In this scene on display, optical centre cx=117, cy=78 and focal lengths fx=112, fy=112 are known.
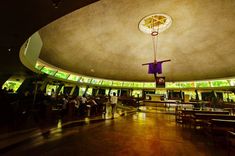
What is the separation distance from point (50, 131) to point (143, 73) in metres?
15.5

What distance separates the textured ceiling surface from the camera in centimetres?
765

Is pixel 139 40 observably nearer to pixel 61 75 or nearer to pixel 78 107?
pixel 78 107

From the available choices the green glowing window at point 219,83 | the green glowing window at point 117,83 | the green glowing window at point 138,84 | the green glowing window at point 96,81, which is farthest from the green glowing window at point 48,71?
the green glowing window at point 219,83

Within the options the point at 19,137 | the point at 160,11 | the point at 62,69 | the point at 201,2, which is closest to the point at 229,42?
the point at 201,2

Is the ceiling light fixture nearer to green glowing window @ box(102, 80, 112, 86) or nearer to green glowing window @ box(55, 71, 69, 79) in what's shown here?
green glowing window @ box(55, 71, 69, 79)

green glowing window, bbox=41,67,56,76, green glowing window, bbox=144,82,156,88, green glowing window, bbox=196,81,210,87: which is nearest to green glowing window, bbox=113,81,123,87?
green glowing window, bbox=144,82,156,88

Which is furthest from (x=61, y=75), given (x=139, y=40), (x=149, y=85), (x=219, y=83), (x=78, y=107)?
(x=219, y=83)

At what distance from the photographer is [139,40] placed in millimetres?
11812

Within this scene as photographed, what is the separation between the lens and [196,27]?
934 centimetres

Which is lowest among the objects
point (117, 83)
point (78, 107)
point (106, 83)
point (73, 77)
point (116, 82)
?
point (78, 107)

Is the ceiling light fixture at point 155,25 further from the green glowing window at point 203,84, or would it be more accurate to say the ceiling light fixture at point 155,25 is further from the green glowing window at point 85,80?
the green glowing window at point 203,84

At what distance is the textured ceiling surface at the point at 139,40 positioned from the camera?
7654mm

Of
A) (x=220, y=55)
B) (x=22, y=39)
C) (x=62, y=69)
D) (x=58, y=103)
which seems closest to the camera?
(x=22, y=39)

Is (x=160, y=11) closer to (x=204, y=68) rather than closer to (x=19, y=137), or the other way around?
(x=19, y=137)
